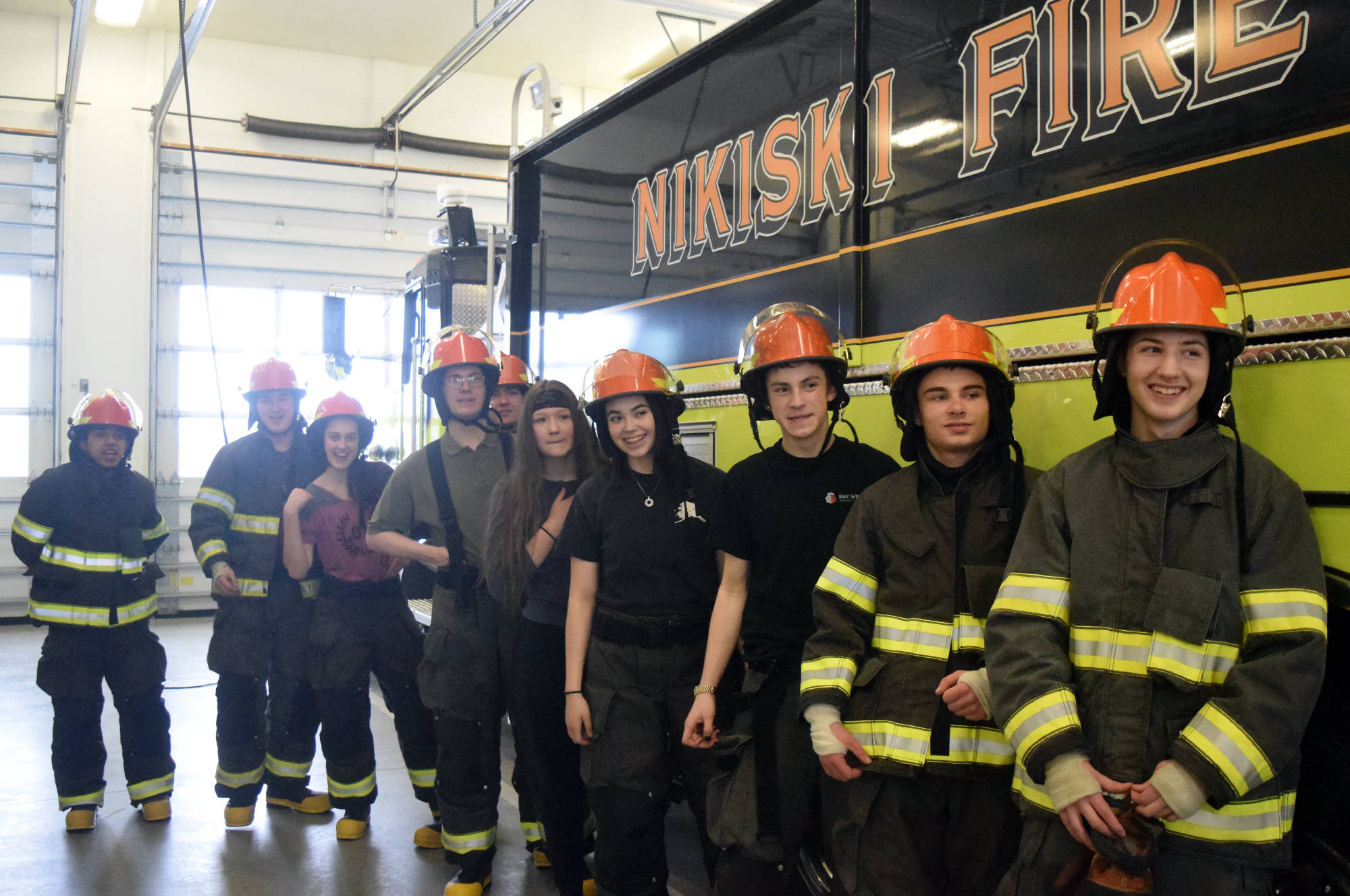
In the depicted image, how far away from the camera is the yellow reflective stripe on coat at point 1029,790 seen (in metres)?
1.95

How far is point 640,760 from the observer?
9.61 ft

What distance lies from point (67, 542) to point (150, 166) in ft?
25.3

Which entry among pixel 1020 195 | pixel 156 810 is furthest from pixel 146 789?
pixel 1020 195

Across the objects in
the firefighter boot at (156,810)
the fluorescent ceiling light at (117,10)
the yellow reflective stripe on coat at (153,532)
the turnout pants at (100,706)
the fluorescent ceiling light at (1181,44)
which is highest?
the fluorescent ceiling light at (117,10)

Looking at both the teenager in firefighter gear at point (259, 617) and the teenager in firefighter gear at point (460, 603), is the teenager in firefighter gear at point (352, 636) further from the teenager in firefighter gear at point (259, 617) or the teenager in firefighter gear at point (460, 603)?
the teenager in firefighter gear at point (460, 603)

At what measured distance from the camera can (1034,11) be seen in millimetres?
2430

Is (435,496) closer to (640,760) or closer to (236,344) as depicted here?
(640,760)

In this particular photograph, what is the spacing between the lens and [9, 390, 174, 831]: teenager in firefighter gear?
4.49m

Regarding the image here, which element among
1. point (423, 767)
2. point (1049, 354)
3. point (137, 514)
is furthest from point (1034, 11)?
point (137, 514)

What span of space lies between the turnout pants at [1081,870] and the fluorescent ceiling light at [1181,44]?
1.50 metres

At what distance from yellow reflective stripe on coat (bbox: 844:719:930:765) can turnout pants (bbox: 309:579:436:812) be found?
2.60 metres

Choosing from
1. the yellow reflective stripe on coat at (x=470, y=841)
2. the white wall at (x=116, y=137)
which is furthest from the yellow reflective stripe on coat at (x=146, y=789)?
the white wall at (x=116, y=137)

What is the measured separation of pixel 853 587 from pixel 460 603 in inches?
73.6

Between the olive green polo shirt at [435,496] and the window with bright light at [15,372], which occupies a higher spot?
the window with bright light at [15,372]
